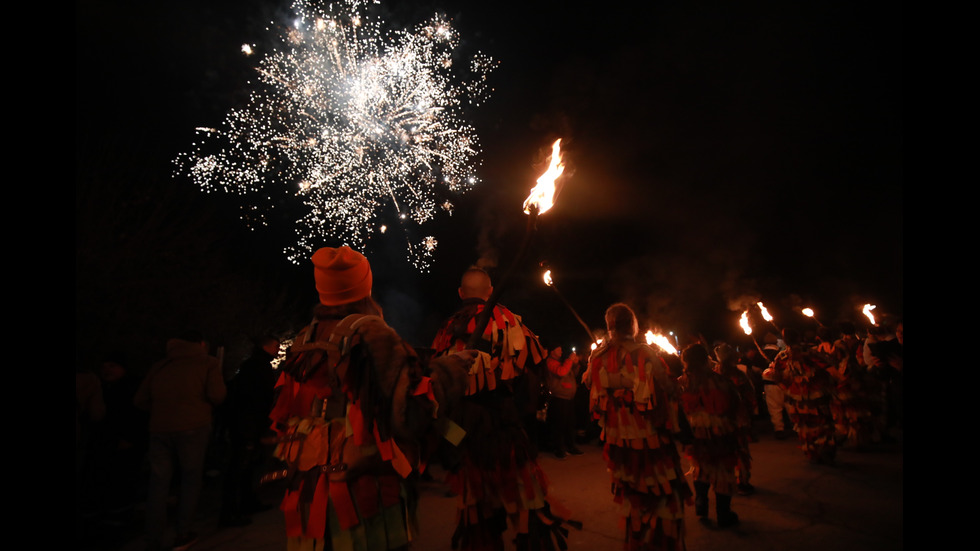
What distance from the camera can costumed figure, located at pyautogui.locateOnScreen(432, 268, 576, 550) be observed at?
141 inches

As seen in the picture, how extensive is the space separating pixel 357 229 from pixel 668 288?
14190 mm

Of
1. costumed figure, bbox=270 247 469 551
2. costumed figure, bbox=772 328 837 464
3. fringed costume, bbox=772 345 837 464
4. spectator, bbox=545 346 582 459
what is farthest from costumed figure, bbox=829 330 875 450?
costumed figure, bbox=270 247 469 551

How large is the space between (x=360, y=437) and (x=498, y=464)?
5.59 ft

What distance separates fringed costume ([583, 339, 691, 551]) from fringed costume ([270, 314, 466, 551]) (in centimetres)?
238

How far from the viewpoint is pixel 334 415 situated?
2289 millimetres

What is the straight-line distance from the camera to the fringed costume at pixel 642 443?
13.0 ft

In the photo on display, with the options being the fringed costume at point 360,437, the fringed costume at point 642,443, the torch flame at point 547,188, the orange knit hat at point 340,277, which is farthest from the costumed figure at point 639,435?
the orange knit hat at point 340,277

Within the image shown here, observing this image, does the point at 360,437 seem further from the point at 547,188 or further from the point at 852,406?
the point at 852,406

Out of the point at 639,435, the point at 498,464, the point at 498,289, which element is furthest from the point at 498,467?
the point at 498,289

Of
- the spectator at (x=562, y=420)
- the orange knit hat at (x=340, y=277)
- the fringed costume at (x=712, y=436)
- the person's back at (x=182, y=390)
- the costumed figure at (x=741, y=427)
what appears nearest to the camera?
the orange knit hat at (x=340, y=277)

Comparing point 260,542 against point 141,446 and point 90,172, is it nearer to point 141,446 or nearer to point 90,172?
point 141,446

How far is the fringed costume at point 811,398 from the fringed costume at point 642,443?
176 inches

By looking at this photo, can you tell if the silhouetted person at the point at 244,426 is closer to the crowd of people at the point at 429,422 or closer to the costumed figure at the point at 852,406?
the crowd of people at the point at 429,422

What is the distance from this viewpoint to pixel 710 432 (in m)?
5.31
